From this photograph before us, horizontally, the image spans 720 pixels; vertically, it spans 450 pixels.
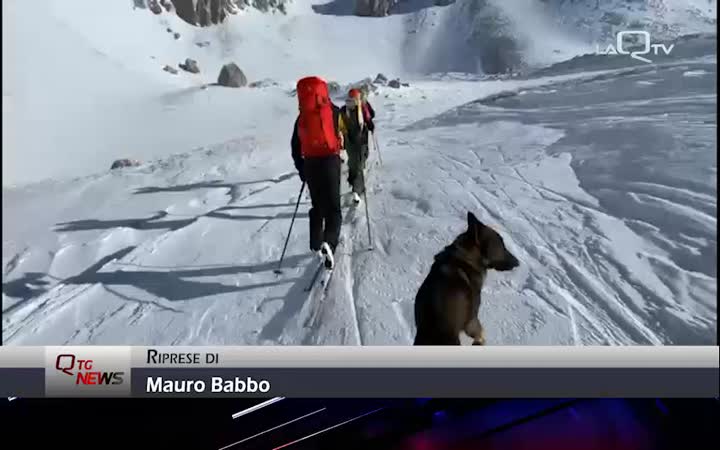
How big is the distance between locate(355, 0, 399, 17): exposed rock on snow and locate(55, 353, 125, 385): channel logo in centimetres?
290

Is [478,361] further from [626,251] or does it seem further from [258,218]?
[258,218]

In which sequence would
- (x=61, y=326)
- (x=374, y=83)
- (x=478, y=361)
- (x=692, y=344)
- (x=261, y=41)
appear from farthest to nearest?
(x=374, y=83) < (x=261, y=41) < (x=61, y=326) < (x=692, y=344) < (x=478, y=361)

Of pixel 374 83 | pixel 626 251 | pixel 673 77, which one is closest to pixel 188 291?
pixel 374 83

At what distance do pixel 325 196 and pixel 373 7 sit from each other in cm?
153

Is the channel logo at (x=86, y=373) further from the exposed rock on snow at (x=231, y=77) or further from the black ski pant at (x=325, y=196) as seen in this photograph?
the exposed rock on snow at (x=231, y=77)

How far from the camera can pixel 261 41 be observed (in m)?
3.86

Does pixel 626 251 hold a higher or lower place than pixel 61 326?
higher

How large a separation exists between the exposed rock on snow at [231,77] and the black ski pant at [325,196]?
829 millimetres

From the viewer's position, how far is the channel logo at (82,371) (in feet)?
8.23

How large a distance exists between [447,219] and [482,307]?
3.33 feet

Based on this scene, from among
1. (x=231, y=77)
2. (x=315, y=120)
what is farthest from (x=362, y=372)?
(x=231, y=77)

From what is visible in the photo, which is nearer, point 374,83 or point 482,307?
point 482,307

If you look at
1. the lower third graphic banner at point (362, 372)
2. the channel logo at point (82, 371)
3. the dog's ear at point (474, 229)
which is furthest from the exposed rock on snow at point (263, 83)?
the channel logo at point (82, 371)

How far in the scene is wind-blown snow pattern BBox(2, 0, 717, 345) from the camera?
3.07 meters
